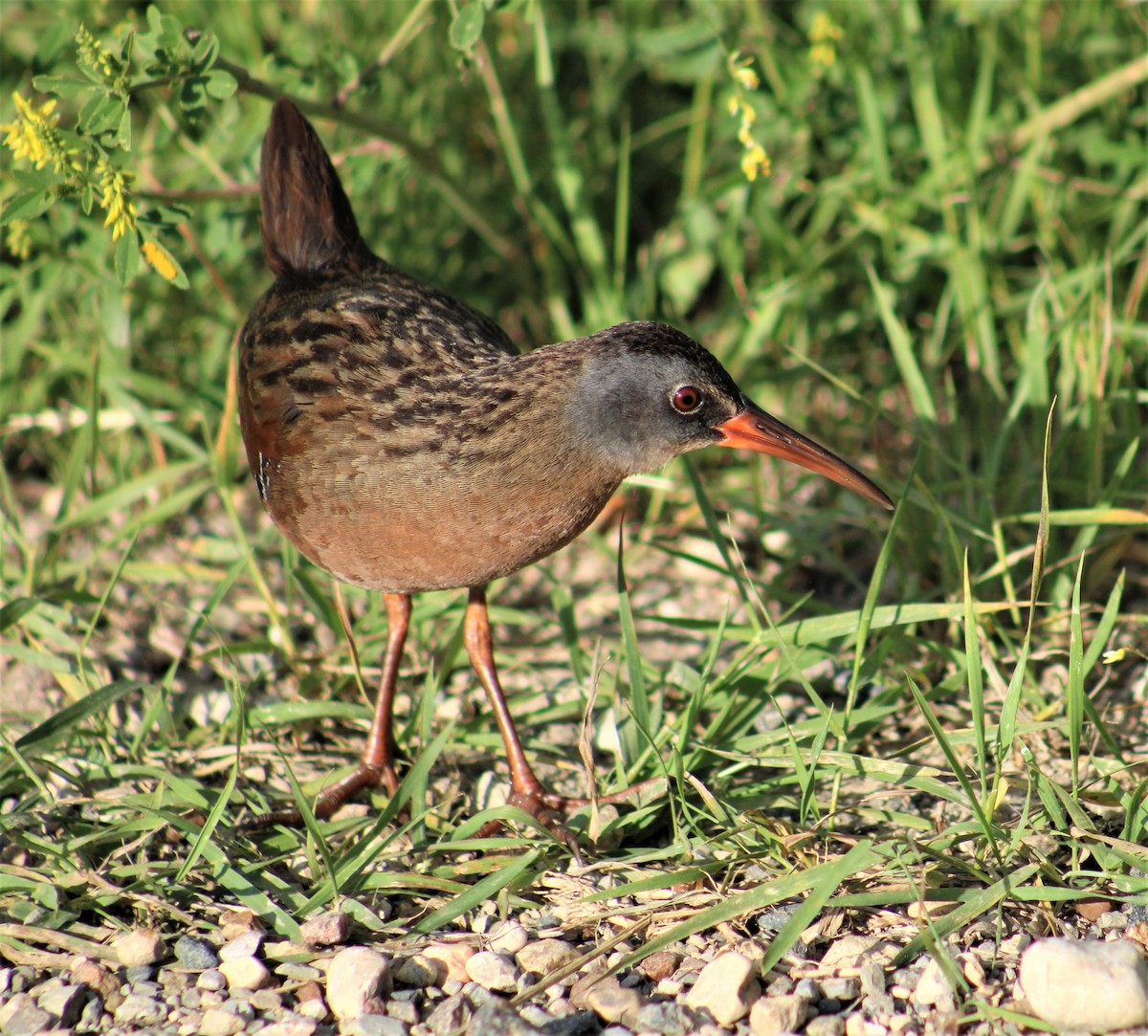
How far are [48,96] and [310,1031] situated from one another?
3527mm

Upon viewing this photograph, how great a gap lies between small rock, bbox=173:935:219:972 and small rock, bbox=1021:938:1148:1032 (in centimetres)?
160

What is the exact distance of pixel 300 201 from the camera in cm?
366

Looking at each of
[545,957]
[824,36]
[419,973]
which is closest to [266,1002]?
[419,973]

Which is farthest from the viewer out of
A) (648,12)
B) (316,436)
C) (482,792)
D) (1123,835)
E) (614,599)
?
(648,12)

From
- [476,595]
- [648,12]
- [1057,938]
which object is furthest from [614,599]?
[648,12]

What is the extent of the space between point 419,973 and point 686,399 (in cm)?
140

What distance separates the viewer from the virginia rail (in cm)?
296

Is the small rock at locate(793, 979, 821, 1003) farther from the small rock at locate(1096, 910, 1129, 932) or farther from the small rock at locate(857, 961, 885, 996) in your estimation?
the small rock at locate(1096, 910, 1129, 932)

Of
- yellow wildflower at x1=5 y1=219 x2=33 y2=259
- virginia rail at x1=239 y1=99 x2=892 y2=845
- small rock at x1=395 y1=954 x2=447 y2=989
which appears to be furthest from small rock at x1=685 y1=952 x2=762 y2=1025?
yellow wildflower at x1=5 y1=219 x2=33 y2=259

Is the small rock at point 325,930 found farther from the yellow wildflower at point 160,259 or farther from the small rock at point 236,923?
the yellow wildflower at point 160,259

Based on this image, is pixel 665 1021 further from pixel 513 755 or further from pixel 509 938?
pixel 513 755

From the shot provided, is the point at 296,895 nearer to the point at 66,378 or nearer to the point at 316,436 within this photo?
the point at 316,436

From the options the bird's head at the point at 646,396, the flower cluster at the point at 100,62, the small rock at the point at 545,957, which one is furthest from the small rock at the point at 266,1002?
the flower cluster at the point at 100,62

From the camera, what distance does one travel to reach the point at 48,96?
454 centimetres
